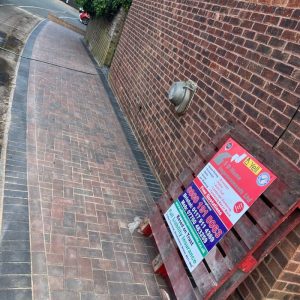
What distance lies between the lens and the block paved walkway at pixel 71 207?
3227 millimetres

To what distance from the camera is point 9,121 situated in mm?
5461

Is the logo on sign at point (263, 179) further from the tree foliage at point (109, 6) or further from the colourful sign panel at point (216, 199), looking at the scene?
the tree foliage at point (109, 6)

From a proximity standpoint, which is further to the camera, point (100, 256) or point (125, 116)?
point (125, 116)

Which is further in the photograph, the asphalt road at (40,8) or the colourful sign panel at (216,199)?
the asphalt road at (40,8)

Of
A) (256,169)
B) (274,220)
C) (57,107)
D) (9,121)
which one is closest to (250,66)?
(256,169)

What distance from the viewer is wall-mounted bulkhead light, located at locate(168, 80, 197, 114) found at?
4.96m

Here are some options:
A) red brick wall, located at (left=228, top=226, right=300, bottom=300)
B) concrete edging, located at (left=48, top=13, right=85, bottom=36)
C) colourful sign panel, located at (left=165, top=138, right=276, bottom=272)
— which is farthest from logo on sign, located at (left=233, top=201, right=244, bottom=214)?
concrete edging, located at (left=48, top=13, right=85, bottom=36)

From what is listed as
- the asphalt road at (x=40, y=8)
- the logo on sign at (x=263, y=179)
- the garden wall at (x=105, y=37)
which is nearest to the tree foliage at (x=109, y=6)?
the garden wall at (x=105, y=37)

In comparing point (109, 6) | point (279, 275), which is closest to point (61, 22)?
point (109, 6)

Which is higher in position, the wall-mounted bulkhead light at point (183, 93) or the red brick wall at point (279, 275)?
the wall-mounted bulkhead light at point (183, 93)

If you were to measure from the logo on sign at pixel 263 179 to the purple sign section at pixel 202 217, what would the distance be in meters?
0.55

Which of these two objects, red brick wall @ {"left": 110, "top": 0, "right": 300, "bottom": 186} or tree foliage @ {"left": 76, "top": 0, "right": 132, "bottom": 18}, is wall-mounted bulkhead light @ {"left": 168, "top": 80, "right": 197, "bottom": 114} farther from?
tree foliage @ {"left": 76, "top": 0, "right": 132, "bottom": 18}

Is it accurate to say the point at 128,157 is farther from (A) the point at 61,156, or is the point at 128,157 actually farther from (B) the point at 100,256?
(B) the point at 100,256

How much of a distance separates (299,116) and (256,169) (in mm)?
607
